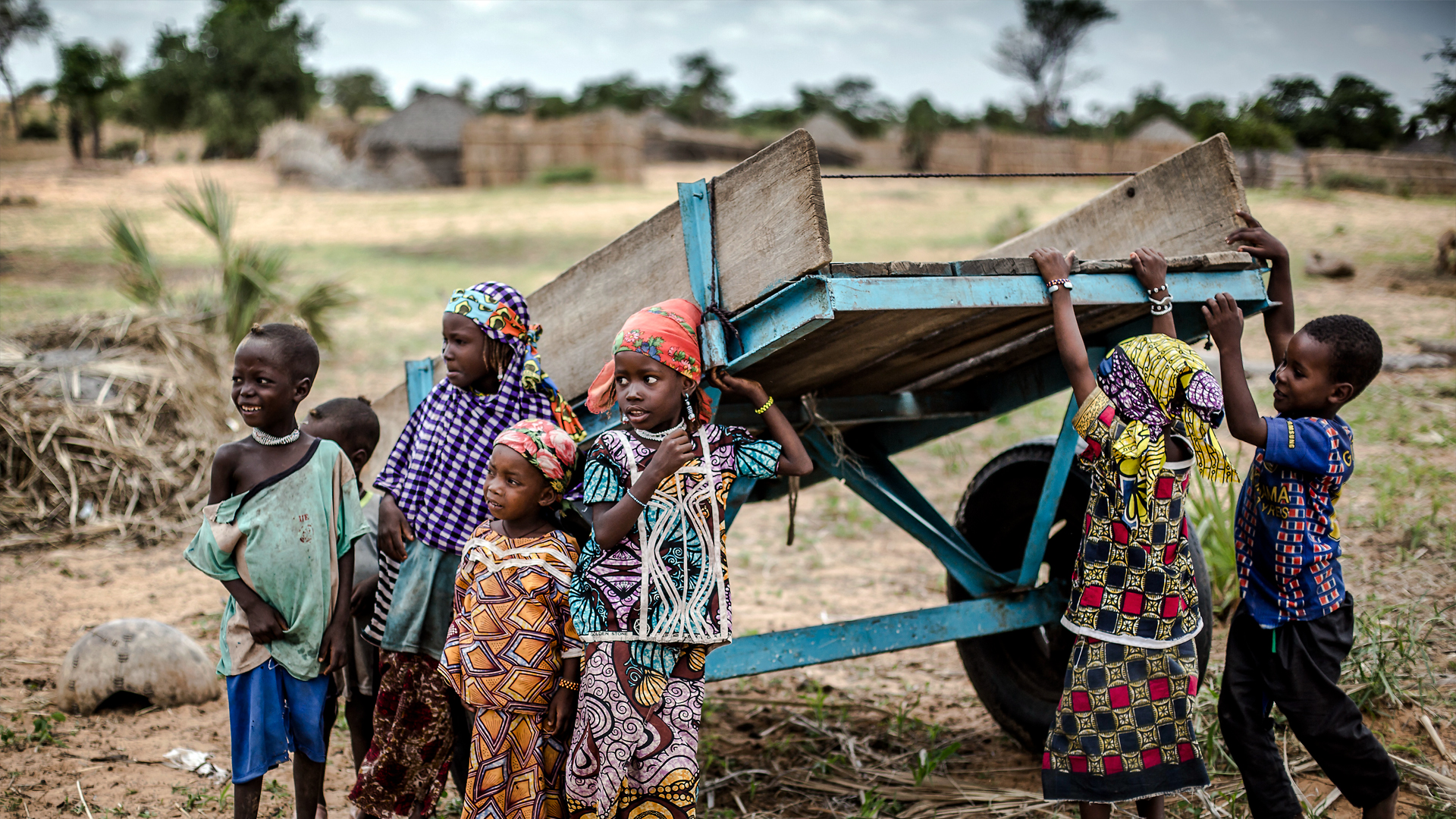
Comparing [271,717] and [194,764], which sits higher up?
[271,717]

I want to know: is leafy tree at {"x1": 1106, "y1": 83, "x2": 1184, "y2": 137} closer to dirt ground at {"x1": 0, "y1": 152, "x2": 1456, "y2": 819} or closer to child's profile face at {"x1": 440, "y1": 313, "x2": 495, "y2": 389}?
dirt ground at {"x1": 0, "y1": 152, "x2": 1456, "y2": 819}

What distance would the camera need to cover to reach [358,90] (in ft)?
178

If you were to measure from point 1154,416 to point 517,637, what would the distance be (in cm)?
177

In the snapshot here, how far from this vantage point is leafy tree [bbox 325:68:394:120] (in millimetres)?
52969

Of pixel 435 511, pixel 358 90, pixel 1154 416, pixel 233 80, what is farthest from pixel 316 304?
pixel 358 90

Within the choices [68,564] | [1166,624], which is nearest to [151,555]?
[68,564]

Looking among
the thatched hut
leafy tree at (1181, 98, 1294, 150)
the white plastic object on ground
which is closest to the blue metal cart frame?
the white plastic object on ground

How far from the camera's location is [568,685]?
8.73 feet

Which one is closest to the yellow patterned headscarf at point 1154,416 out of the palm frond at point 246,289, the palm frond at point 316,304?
the palm frond at point 246,289

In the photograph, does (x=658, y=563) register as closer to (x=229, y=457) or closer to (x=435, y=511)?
(x=435, y=511)

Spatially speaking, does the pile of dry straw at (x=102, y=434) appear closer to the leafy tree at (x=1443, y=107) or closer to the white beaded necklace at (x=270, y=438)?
the white beaded necklace at (x=270, y=438)

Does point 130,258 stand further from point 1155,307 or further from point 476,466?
point 1155,307

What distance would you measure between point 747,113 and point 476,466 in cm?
5168

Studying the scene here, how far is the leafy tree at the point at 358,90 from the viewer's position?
53.0 metres
